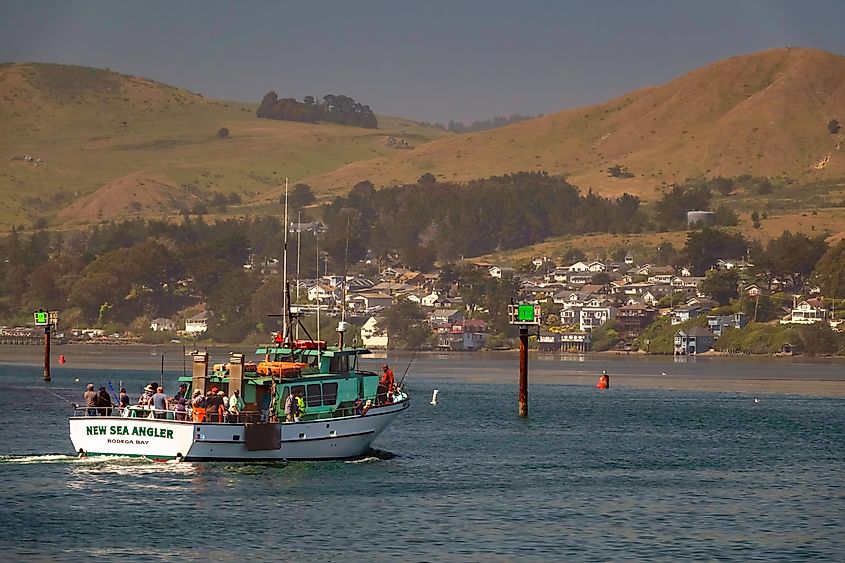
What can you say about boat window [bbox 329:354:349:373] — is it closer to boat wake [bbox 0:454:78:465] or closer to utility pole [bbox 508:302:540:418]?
boat wake [bbox 0:454:78:465]

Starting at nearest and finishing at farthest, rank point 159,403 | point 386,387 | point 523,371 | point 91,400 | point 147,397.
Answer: point 159,403, point 147,397, point 91,400, point 386,387, point 523,371

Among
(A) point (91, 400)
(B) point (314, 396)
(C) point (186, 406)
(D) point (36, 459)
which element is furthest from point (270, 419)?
(D) point (36, 459)

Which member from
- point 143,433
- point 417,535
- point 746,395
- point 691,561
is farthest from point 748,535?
point 746,395

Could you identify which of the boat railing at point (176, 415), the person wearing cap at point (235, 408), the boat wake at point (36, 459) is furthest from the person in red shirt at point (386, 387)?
the boat wake at point (36, 459)

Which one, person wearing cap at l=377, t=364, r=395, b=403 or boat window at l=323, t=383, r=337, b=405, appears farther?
person wearing cap at l=377, t=364, r=395, b=403

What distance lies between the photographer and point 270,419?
64.2m

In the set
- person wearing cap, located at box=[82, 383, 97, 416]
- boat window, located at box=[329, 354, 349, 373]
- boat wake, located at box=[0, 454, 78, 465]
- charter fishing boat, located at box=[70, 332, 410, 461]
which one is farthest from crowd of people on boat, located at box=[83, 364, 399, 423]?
boat window, located at box=[329, 354, 349, 373]

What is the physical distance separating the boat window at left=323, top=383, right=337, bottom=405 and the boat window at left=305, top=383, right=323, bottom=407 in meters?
0.24

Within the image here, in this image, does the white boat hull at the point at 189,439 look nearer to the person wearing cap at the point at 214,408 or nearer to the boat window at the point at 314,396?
the person wearing cap at the point at 214,408

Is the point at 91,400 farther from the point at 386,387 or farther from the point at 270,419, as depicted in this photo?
the point at 386,387

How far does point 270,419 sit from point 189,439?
3456 millimetres

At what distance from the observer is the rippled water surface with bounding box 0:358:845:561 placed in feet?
163

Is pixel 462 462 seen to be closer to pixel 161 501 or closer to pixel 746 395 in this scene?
pixel 161 501

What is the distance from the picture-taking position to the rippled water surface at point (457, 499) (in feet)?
163
